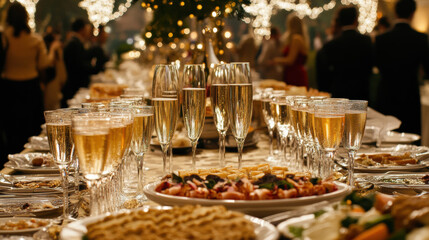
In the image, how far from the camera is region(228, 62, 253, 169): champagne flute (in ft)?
6.29

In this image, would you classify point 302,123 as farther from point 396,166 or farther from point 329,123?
point 396,166

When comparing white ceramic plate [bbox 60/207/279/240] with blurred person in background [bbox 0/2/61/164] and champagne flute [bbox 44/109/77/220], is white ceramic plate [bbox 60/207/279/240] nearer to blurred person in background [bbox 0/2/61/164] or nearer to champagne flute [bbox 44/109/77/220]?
champagne flute [bbox 44/109/77/220]

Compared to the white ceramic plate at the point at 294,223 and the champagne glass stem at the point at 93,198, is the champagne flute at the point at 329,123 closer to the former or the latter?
the white ceramic plate at the point at 294,223

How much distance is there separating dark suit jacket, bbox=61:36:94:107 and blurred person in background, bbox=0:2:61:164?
7.03 ft

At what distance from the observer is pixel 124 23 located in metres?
27.2

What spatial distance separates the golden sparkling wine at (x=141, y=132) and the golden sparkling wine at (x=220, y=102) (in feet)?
1.08

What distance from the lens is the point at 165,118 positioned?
1.85 m

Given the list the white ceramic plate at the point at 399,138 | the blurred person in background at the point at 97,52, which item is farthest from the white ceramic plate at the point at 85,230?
the blurred person in background at the point at 97,52

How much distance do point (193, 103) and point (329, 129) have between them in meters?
0.54

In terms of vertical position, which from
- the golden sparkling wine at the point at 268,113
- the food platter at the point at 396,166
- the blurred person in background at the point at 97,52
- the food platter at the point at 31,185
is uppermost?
the blurred person in background at the point at 97,52

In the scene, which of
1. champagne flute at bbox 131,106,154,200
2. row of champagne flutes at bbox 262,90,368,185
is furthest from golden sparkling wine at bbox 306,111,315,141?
champagne flute at bbox 131,106,154,200

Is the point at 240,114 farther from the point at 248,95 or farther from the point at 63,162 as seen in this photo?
the point at 63,162

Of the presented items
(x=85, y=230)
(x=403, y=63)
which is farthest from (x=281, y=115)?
(x=403, y=63)

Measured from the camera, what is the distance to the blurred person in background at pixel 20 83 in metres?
6.09
